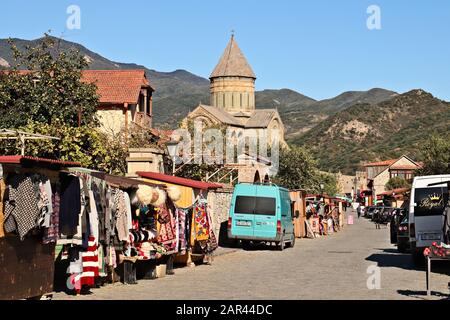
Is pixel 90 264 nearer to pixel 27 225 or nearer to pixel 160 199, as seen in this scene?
pixel 27 225

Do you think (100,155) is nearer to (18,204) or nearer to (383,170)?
(18,204)

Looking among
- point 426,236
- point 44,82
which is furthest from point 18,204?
point 44,82

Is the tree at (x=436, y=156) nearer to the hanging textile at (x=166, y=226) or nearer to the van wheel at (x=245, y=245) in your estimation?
the van wheel at (x=245, y=245)

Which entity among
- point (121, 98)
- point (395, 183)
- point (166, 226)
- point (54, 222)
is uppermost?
point (121, 98)

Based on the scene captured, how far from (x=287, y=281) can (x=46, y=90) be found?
27709mm

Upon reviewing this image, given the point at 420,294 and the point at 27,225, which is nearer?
the point at 27,225

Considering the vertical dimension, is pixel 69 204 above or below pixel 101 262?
above

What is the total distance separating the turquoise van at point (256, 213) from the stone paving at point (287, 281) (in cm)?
447

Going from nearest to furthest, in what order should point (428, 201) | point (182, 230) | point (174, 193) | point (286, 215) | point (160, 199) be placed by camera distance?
point (160, 199) → point (174, 193) → point (182, 230) → point (428, 201) → point (286, 215)

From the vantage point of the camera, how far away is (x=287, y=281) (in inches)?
701

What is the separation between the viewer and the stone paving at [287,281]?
14.8 meters
